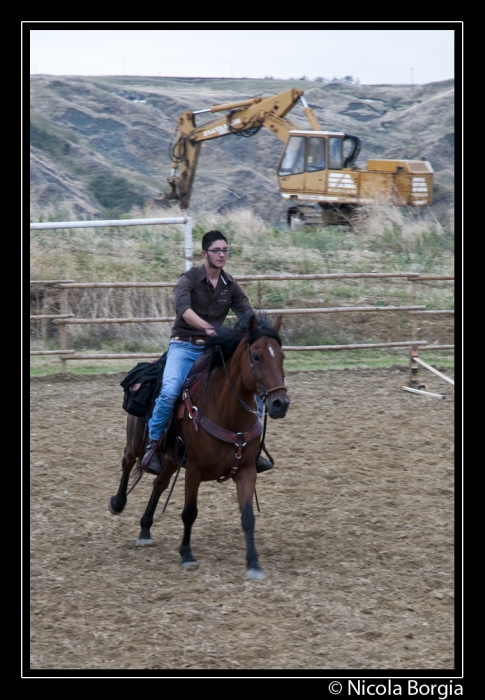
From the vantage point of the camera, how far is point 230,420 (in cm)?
517

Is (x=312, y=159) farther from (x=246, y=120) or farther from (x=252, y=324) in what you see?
(x=252, y=324)

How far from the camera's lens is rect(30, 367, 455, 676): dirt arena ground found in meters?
4.04

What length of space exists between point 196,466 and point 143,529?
0.86 m

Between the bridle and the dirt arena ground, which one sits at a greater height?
the bridle

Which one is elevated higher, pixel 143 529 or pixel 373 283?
pixel 373 283

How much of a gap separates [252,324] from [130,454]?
1.91 meters

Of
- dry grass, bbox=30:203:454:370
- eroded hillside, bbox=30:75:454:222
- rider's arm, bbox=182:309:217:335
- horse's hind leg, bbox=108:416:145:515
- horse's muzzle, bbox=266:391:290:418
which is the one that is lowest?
horse's hind leg, bbox=108:416:145:515

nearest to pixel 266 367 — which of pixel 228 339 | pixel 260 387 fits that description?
pixel 260 387

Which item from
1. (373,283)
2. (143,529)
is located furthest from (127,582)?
(373,283)

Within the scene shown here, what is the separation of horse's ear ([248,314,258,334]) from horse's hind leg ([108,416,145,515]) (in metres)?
1.54

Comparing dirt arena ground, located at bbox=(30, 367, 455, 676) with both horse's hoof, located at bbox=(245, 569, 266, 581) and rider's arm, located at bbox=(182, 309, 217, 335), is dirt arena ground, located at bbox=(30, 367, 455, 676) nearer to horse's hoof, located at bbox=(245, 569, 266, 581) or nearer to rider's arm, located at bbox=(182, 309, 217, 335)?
horse's hoof, located at bbox=(245, 569, 266, 581)

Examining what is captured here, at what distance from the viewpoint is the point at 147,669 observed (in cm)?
385

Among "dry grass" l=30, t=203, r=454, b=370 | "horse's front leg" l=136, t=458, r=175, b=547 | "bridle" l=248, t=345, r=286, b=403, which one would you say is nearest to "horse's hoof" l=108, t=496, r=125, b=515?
"horse's front leg" l=136, t=458, r=175, b=547

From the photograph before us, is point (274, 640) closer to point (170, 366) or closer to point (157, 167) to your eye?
point (170, 366)
